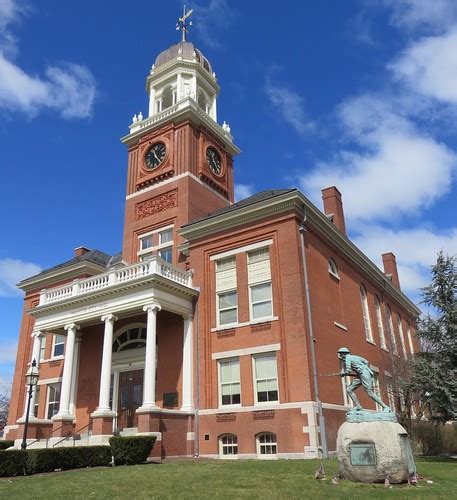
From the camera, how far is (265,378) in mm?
22000

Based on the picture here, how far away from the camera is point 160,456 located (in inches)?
797

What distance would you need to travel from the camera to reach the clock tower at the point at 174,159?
30672 millimetres

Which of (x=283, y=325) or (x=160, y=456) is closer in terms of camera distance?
(x=160, y=456)

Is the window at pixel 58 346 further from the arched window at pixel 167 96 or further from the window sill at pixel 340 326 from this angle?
the arched window at pixel 167 96

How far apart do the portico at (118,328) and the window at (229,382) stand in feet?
5.00

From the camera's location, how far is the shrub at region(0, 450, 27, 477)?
50.6 feet

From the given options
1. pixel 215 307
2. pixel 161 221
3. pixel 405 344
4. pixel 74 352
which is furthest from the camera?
pixel 405 344

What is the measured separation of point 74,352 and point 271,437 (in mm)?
12281

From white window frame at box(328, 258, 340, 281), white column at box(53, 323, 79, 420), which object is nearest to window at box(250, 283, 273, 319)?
white window frame at box(328, 258, 340, 281)

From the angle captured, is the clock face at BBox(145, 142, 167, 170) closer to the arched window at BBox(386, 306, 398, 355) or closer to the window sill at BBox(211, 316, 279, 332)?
the window sill at BBox(211, 316, 279, 332)

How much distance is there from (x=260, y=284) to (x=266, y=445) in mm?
Result: 7335

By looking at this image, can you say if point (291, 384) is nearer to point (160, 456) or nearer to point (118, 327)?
point (160, 456)

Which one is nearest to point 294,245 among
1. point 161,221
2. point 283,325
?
point 283,325

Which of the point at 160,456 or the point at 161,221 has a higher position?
the point at 161,221
